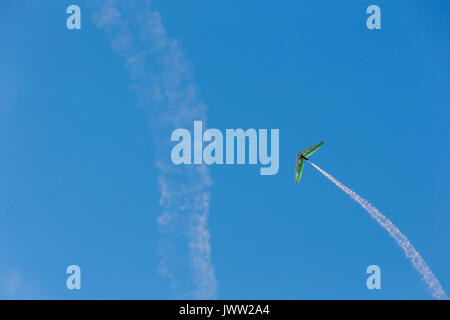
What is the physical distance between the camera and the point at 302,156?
3145 cm

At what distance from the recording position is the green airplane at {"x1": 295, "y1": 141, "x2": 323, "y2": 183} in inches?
1230

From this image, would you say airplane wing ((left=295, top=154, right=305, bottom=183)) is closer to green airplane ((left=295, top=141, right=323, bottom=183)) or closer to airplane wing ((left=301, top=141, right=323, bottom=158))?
green airplane ((left=295, top=141, right=323, bottom=183))

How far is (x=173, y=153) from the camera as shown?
31.2 meters

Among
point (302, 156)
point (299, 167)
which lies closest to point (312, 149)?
point (302, 156)

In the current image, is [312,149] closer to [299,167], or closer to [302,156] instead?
[302,156]

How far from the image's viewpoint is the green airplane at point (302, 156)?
102 feet

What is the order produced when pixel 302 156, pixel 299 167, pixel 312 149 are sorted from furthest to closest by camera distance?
1. pixel 299 167
2. pixel 302 156
3. pixel 312 149

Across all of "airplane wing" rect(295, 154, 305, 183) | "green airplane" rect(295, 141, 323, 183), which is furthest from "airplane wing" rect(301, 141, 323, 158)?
"airplane wing" rect(295, 154, 305, 183)

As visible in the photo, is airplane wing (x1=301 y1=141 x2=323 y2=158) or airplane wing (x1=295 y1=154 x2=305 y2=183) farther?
airplane wing (x1=295 y1=154 x2=305 y2=183)

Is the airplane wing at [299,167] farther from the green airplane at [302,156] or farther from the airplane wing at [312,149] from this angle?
the airplane wing at [312,149]
